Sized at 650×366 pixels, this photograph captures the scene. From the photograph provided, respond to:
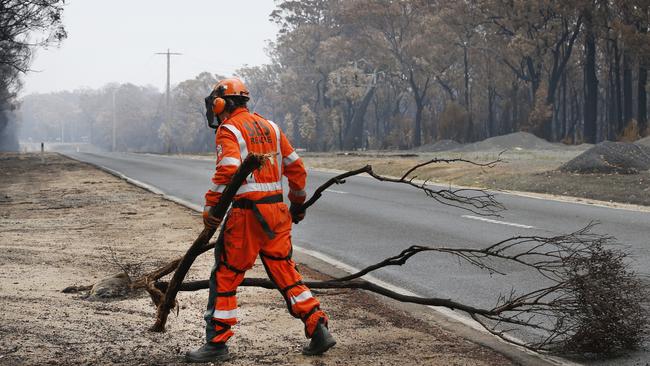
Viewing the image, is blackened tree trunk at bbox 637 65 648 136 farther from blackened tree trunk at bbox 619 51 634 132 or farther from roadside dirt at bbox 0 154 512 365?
roadside dirt at bbox 0 154 512 365

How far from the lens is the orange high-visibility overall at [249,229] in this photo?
509cm

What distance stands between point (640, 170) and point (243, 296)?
15.3m

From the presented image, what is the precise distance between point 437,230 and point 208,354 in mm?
7426

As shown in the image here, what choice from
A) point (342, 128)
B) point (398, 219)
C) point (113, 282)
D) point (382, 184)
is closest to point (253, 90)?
point (342, 128)

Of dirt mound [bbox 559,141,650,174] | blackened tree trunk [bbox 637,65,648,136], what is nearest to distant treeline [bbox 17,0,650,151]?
blackened tree trunk [bbox 637,65,648,136]

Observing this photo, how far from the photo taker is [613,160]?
2052 cm

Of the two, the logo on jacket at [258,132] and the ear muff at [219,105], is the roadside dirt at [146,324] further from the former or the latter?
the ear muff at [219,105]

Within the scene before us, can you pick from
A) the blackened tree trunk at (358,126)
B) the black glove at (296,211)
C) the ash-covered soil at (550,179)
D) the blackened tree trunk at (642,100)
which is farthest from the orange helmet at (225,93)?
the blackened tree trunk at (358,126)

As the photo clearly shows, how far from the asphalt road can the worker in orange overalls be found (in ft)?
6.86

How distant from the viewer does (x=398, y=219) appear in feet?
45.3

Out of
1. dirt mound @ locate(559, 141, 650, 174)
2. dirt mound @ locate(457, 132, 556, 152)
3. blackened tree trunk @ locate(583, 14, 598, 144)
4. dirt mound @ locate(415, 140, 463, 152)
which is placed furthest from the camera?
dirt mound @ locate(415, 140, 463, 152)

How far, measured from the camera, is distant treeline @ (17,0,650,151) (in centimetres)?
4875

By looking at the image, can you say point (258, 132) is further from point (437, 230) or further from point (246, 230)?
point (437, 230)

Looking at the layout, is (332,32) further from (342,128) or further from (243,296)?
(243,296)
